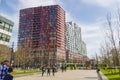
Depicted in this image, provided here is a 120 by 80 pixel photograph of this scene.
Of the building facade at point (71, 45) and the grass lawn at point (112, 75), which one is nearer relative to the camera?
the grass lawn at point (112, 75)

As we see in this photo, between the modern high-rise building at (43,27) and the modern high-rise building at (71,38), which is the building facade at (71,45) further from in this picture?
the modern high-rise building at (43,27)

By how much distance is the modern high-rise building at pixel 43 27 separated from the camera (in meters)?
141

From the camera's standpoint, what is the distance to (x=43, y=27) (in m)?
151

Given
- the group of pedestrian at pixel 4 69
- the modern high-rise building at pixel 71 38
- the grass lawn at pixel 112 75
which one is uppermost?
the modern high-rise building at pixel 71 38

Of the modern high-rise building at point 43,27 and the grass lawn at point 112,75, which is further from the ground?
the modern high-rise building at point 43,27

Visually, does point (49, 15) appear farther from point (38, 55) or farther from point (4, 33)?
point (4, 33)

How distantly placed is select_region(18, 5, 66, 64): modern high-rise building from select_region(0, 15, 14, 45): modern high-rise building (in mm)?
67545

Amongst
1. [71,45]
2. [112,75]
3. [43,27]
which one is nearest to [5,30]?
[112,75]

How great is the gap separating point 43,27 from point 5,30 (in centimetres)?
8851

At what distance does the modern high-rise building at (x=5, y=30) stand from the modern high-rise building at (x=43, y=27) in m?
67.5

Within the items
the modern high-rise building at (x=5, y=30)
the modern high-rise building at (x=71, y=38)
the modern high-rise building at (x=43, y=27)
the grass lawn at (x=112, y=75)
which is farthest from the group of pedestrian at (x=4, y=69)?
the modern high-rise building at (x=71, y=38)

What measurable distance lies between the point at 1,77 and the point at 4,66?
0.59m

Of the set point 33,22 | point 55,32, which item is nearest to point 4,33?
point 55,32

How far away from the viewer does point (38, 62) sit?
115750mm
